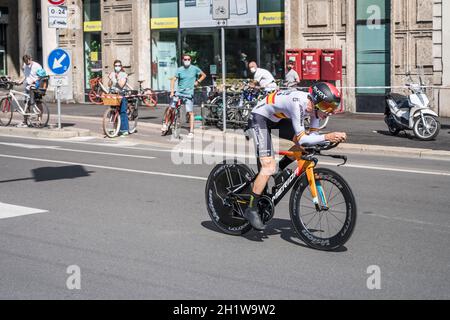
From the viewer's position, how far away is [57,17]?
19969 millimetres

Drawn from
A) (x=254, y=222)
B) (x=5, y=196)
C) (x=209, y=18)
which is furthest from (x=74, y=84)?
(x=254, y=222)

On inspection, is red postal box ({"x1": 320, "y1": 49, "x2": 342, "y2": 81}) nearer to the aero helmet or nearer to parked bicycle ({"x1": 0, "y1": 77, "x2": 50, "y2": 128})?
parked bicycle ({"x1": 0, "y1": 77, "x2": 50, "y2": 128})

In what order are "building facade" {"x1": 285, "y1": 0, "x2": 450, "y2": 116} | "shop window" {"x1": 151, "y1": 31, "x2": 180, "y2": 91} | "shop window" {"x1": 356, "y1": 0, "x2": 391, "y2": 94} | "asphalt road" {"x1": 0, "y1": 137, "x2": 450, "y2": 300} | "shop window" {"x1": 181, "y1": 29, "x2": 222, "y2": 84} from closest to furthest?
1. "asphalt road" {"x1": 0, "y1": 137, "x2": 450, "y2": 300}
2. "building facade" {"x1": 285, "y1": 0, "x2": 450, "y2": 116}
3. "shop window" {"x1": 356, "y1": 0, "x2": 391, "y2": 94}
4. "shop window" {"x1": 181, "y1": 29, "x2": 222, "y2": 84}
5. "shop window" {"x1": 151, "y1": 31, "x2": 180, "y2": 91}

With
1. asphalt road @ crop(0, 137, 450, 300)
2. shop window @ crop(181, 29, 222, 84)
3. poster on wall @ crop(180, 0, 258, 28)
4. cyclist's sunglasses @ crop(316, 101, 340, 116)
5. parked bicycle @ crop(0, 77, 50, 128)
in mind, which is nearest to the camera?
asphalt road @ crop(0, 137, 450, 300)

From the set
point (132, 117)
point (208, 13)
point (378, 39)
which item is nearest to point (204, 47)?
point (208, 13)

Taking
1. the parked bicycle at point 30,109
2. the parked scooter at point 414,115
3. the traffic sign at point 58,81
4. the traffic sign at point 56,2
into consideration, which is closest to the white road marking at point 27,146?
the traffic sign at point 58,81

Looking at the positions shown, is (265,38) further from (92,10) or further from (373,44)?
(92,10)

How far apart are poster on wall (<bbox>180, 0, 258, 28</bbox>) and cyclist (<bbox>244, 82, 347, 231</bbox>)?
62.6 feet

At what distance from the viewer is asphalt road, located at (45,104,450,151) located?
17.7 meters

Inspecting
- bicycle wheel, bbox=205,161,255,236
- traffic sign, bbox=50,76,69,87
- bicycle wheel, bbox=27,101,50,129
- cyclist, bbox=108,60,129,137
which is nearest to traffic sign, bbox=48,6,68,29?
traffic sign, bbox=50,76,69,87

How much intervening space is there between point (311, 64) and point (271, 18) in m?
2.47

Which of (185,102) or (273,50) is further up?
(273,50)

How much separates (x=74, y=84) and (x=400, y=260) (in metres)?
26.5
